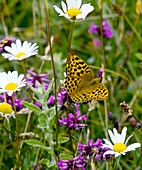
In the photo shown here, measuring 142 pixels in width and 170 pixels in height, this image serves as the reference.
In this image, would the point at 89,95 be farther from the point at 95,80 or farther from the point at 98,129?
the point at 98,129

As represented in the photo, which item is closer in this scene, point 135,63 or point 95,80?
point 95,80

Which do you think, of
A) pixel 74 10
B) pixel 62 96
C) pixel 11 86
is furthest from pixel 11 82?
pixel 74 10

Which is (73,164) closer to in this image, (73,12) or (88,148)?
(88,148)

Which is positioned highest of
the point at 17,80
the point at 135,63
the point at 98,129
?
the point at 17,80

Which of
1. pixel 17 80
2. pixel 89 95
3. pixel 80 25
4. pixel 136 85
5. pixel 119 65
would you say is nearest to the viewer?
pixel 89 95

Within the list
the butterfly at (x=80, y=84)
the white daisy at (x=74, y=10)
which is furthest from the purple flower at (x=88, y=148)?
the white daisy at (x=74, y=10)

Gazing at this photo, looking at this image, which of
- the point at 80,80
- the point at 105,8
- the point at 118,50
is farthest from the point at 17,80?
the point at 105,8

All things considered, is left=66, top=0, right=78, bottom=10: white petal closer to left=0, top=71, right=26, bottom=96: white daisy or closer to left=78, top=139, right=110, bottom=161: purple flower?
left=0, top=71, right=26, bottom=96: white daisy

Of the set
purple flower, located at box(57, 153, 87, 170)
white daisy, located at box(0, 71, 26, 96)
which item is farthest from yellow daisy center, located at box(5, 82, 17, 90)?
purple flower, located at box(57, 153, 87, 170)
